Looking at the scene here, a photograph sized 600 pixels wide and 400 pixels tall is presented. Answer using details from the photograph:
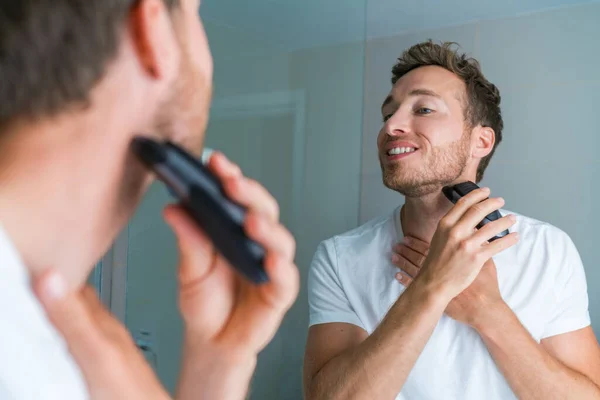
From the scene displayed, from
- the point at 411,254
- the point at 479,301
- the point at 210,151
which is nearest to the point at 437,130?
the point at 411,254

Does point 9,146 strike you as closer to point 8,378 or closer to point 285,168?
point 8,378

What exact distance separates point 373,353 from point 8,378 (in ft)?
2.48

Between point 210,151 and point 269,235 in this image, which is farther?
point 210,151

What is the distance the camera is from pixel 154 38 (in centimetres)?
32

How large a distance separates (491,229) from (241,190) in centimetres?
75

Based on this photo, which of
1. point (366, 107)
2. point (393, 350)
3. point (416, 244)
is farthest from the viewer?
point (366, 107)

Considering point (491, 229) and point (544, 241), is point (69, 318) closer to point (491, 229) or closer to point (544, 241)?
point (491, 229)

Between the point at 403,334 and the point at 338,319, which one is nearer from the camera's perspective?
the point at 403,334

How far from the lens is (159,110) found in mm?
335

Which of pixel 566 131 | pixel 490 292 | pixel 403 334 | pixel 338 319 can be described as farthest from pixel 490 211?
pixel 566 131

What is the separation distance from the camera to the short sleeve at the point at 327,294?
3.74ft

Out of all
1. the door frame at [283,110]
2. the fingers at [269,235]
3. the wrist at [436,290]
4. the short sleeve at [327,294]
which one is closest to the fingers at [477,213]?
the wrist at [436,290]

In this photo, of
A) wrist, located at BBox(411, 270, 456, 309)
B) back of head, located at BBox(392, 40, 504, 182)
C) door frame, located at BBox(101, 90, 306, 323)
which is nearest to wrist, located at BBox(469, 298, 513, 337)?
wrist, located at BBox(411, 270, 456, 309)

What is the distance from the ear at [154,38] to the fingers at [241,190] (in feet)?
0.20
